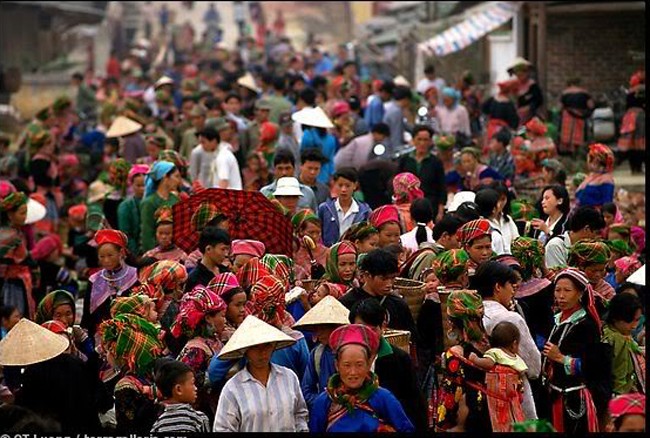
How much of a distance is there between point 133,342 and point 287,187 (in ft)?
13.5

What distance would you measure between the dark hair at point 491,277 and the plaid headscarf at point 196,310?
141 centimetres

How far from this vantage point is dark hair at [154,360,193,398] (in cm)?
846

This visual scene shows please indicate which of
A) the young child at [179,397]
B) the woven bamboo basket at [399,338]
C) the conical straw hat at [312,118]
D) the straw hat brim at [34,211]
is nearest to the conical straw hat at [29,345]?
the young child at [179,397]

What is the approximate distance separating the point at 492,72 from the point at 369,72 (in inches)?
324

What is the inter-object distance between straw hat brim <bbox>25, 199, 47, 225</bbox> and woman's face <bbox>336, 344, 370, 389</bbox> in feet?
24.9

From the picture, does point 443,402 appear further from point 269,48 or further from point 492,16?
point 269,48

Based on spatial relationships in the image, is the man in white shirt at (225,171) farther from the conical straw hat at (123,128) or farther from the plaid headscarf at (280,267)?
the plaid headscarf at (280,267)

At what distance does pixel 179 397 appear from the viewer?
848 centimetres

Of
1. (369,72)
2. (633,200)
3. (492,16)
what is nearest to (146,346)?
(633,200)

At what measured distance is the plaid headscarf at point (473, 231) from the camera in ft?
35.3

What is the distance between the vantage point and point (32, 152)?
743 inches

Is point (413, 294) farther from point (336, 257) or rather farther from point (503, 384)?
point (503, 384)

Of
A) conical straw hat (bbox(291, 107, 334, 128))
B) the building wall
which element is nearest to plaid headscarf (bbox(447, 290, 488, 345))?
conical straw hat (bbox(291, 107, 334, 128))

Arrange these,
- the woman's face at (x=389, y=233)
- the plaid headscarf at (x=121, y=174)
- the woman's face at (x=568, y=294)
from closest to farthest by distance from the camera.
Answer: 1. the woman's face at (x=568, y=294)
2. the woman's face at (x=389, y=233)
3. the plaid headscarf at (x=121, y=174)
